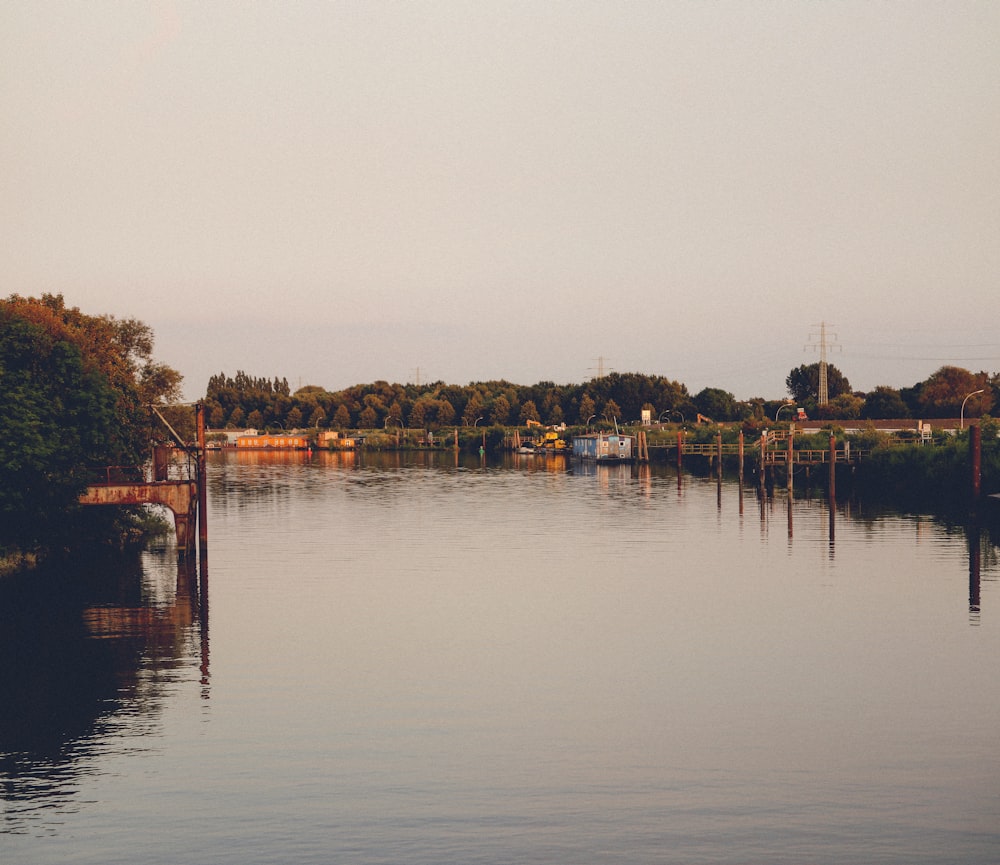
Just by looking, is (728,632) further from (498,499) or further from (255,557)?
(498,499)

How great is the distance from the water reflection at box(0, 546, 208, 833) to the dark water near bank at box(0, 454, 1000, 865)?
0.47 ft

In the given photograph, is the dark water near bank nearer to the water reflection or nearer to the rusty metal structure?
the water reflection

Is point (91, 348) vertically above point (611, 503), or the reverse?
point (91, 348)

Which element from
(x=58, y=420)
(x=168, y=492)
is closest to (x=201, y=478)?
(x=168, y=492)

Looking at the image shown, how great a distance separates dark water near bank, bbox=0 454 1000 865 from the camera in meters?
21.8

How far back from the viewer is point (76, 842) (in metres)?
21.3

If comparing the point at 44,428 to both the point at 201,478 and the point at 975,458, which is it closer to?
the point at 201,478

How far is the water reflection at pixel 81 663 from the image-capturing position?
25.6 metres

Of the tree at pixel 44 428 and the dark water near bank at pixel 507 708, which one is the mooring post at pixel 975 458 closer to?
the dark water near bank at pixel 507 708

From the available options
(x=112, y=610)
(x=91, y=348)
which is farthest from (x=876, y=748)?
(x=91, y=348)

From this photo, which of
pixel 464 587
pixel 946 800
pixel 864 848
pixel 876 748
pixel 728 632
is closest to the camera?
pixel 864 848

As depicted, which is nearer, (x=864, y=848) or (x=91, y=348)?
(x=864, y=848)

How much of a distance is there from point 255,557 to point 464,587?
55.6 ft

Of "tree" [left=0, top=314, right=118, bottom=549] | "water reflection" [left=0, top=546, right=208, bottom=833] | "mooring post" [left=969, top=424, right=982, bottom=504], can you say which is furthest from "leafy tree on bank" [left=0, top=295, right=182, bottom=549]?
"mooring post" [left=969, top=424, right=982, bottom=504]
